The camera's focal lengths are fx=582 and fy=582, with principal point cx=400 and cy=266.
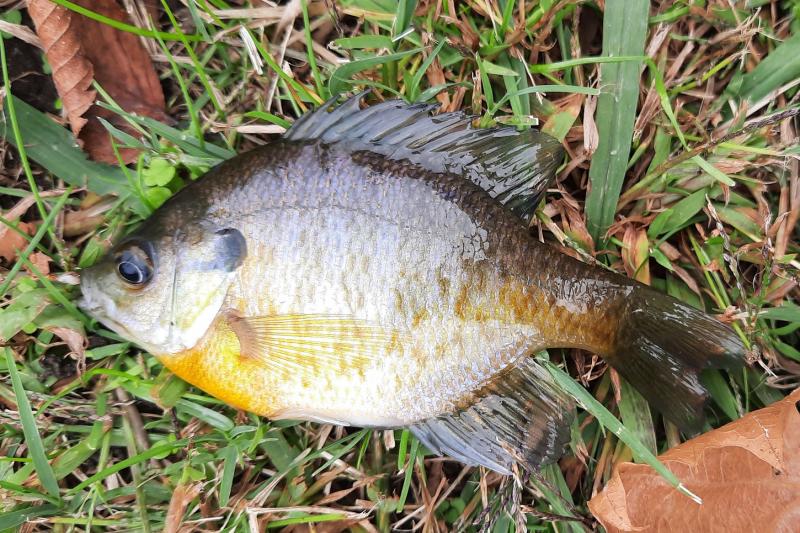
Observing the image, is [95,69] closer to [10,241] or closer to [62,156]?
[62,156]

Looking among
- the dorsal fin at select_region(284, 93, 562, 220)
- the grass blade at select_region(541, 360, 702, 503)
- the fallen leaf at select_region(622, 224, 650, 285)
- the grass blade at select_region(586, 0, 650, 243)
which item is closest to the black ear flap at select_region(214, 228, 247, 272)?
the dorsal fin at select_region(284, 93, 562, 220)

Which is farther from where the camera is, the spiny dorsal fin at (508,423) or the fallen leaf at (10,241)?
the fallen leaf at (10,241)

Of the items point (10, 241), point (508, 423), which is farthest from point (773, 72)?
point (10, 241)

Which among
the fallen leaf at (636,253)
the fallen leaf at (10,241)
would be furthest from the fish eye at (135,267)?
the fallen leaf at (636,253)

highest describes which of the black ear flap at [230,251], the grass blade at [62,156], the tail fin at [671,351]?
the grass blade at [62,156]

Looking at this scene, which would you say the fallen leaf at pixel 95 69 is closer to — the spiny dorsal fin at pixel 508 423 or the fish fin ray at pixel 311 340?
the fish fin ray at pixel 311 340

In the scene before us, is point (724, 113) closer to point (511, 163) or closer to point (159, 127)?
point (511, 163)

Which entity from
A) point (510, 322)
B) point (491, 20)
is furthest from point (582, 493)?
point (491, 20)
